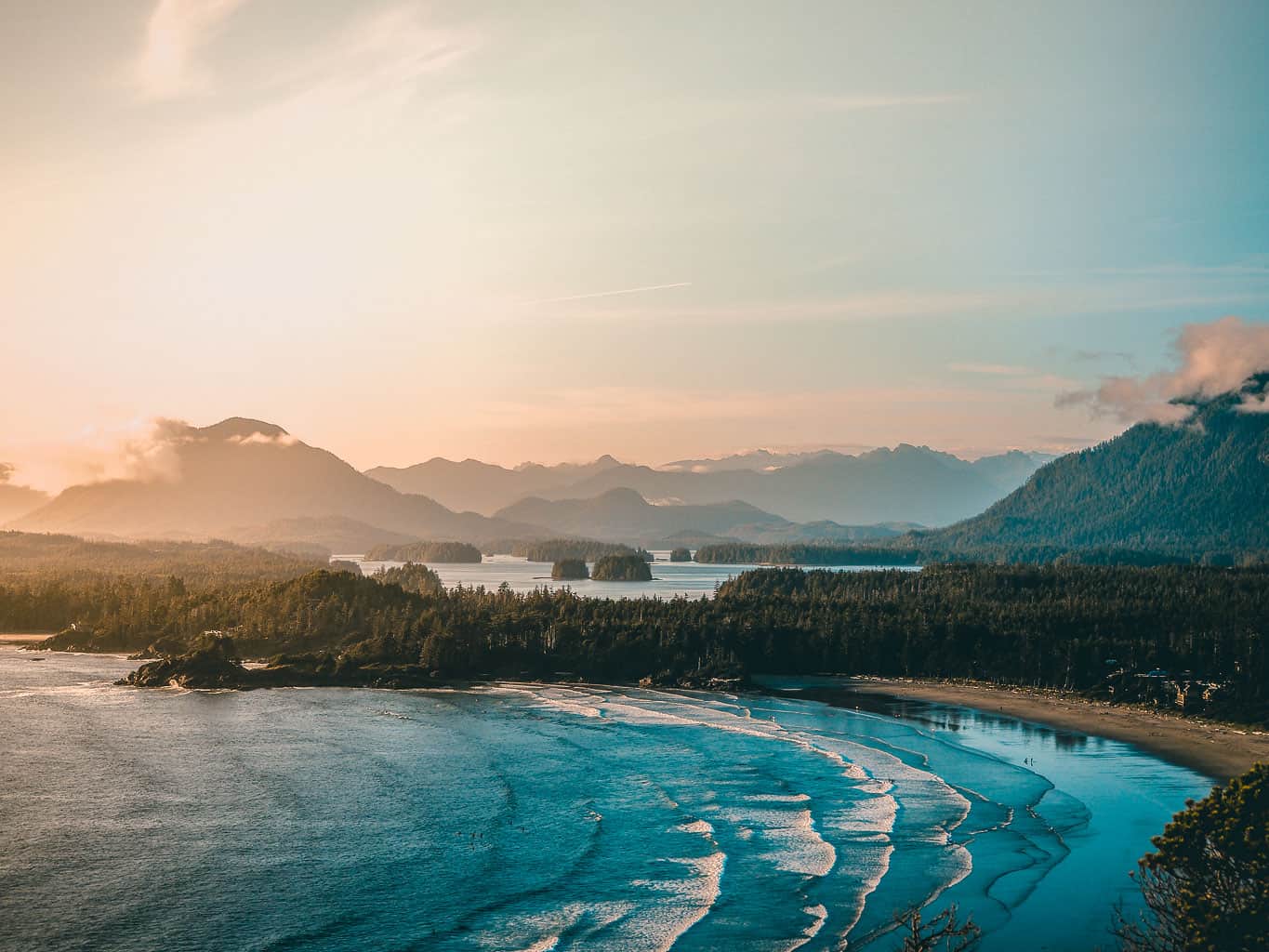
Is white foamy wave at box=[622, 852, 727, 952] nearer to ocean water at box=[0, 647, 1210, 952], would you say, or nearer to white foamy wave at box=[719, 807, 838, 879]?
ocean water at box=[0, 647, 1210, 952]

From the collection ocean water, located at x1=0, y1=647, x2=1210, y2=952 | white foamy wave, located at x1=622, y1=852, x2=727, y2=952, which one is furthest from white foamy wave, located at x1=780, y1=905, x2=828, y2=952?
white foamy wave, located at x1=622, y1=852, x2=727, y2=952

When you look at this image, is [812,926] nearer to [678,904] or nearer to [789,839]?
[678,904]

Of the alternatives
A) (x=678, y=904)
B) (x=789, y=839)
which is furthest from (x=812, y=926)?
(x=789, y=839)

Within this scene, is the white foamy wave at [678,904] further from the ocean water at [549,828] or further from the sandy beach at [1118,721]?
the sandy beach at [1118,721]

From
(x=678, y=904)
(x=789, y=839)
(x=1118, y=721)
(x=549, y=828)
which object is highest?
(x=1118, y=721)

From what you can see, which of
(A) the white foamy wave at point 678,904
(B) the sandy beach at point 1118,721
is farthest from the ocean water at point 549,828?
(B) the sandy beach at point 1118,721
